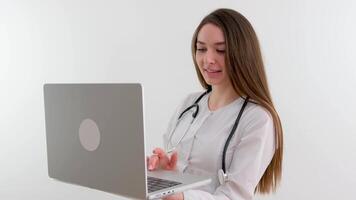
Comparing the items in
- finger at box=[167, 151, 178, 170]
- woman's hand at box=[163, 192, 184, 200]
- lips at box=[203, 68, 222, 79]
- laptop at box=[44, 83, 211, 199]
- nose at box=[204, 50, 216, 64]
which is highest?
nose at box=[204, 50, 216, 64]

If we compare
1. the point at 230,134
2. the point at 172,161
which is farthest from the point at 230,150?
the point at 172,161

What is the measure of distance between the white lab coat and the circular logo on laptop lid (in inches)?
12.5

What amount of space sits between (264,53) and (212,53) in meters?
1.20

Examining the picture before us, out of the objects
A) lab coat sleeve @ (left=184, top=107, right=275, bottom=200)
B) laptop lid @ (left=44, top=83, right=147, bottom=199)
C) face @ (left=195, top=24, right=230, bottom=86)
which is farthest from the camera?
face @ (left=195, top=24, right=230, bottom=86)

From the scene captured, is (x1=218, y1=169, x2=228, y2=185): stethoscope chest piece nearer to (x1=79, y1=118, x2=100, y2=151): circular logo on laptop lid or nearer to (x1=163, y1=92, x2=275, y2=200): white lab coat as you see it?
(x1=163, y1=92, x2=275, y2=200): white lab coat

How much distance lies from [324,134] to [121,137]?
6.44 ft

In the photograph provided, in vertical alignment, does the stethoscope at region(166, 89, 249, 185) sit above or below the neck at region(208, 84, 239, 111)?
below

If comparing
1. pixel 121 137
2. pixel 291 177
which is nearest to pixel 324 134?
pixel 291 177

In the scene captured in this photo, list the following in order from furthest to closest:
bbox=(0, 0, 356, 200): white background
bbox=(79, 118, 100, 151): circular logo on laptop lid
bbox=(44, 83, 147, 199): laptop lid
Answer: bbox=(0, 0, 356, 200): white background, bbox=(79, 118, 100, 151): circular logo on laptop lid, bbox=(44, 83, 147, 199): laptop lid

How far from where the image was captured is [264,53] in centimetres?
300

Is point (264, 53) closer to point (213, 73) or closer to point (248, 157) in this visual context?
point (213, 73)

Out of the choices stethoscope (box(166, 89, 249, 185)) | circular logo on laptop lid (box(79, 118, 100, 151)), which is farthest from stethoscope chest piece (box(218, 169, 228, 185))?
circular logo on laptop lid (box(79, 118, 100, 151))

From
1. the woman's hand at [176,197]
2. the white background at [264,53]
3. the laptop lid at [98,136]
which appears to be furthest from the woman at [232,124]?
the white background at [264,53]

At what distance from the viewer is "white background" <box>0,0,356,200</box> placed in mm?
3045
